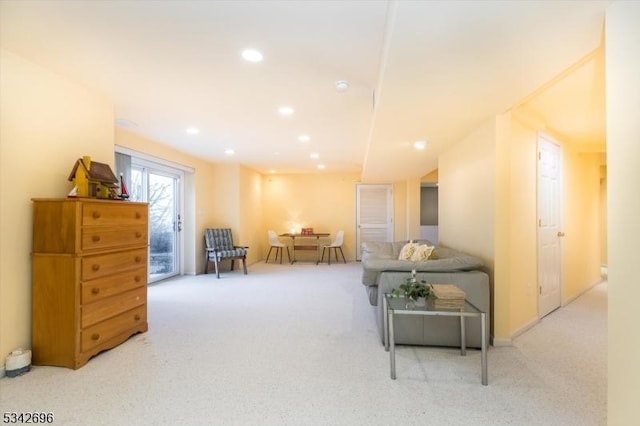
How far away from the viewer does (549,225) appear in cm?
369

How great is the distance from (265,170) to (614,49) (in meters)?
7.18

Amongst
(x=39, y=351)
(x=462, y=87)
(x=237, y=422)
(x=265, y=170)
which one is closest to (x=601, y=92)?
(x=462, y=87)

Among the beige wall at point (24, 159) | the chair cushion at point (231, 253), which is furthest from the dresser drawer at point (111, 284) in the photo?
the chair cushion at point (231, 253)

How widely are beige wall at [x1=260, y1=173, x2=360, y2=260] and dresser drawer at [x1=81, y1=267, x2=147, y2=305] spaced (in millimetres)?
5438

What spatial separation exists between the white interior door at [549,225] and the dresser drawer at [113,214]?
13.9 ft

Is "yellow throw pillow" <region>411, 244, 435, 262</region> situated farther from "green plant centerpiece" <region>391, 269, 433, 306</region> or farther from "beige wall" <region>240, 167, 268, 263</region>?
"beige wall" <region>240, 167, 268, 263</region>

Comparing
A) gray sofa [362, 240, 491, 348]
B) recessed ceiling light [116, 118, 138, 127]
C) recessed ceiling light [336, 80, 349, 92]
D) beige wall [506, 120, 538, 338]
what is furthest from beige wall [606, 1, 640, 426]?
recessed ceiling light [116, 118, 138, 127]

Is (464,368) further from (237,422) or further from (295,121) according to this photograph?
(295,121)

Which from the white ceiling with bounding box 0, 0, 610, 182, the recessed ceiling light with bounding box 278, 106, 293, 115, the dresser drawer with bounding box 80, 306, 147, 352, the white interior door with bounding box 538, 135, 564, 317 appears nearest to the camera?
the white ceiling with bounding box 0, 0, 610, 182

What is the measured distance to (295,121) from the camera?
3.85 meters

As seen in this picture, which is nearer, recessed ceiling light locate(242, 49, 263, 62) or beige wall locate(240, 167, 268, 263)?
recessed ceiling light locate(242, 49, 263, 62)

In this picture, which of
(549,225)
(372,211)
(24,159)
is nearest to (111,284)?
(24,159)

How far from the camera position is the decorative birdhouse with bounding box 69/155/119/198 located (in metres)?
2.54

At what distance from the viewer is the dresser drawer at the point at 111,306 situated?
7.98ft
